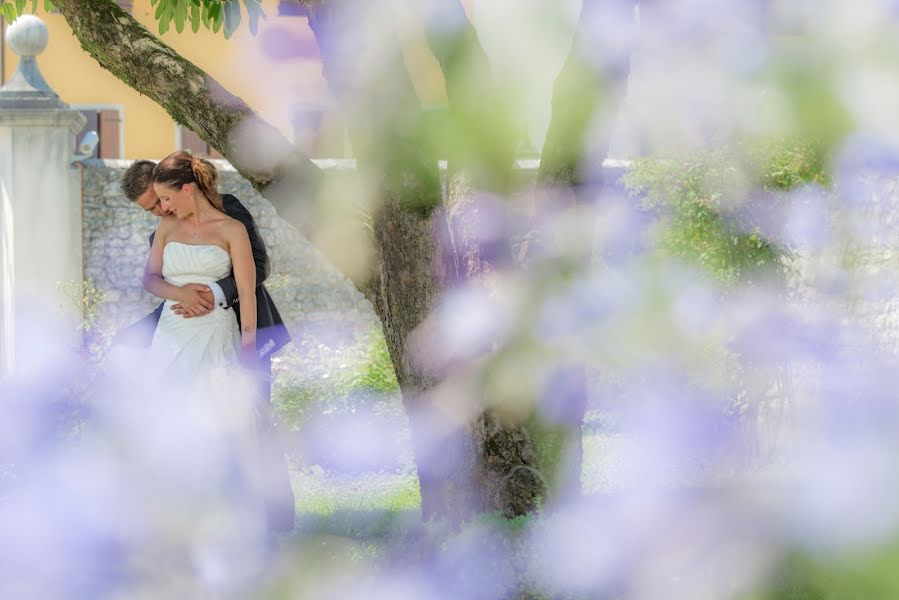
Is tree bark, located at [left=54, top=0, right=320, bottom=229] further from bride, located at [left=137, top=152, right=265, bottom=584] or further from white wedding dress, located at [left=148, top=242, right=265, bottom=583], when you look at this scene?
white wedding dress, located at [left=148, top=242, right=265, bottom=583]

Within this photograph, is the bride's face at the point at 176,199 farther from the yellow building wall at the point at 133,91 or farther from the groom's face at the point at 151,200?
the yellow building wall at the point at 133,91

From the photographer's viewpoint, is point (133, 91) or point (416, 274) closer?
point (416, 274)

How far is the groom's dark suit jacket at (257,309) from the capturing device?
181 inches

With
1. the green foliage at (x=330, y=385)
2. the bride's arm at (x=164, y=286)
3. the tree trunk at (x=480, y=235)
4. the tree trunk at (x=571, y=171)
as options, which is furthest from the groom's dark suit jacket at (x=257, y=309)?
the green foliage at (x=330, y=385)

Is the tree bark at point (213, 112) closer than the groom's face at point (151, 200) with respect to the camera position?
Yes

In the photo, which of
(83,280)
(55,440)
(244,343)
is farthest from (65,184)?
(244,343)

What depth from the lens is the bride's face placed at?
14.6ft

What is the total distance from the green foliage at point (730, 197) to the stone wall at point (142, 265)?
384cm

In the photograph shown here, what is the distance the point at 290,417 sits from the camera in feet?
29.6

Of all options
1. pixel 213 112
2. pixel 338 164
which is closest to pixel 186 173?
pixel 213 112

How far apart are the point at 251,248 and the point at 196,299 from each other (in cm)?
33

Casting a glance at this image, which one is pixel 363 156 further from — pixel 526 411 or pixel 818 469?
pixel 818 469

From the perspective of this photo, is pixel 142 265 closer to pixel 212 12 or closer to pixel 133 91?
pixel 212 12

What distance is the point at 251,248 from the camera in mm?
4648
